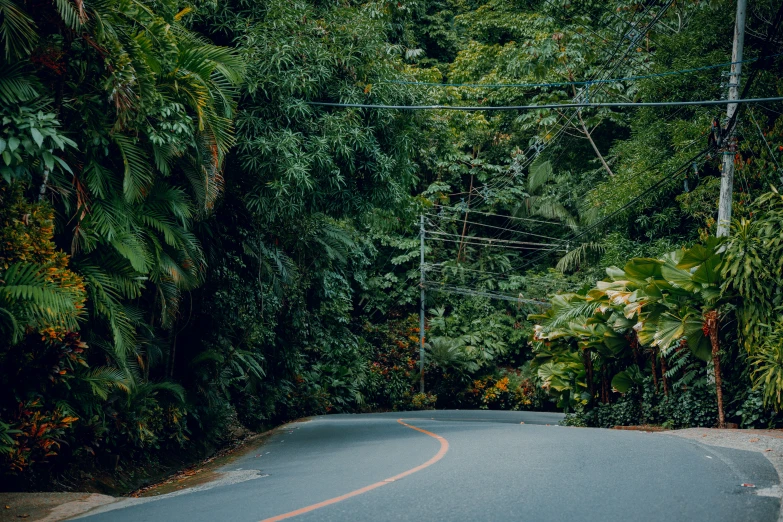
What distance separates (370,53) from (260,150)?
2.73 metres

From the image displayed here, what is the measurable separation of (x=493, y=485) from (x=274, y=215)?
736cm

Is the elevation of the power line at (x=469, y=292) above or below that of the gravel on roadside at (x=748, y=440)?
above

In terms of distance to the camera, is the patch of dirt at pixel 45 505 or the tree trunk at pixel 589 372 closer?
the patch of dirt at pixel 45 505

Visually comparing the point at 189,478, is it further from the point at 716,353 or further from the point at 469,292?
the point at 469,292

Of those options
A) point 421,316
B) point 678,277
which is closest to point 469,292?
point 421,316

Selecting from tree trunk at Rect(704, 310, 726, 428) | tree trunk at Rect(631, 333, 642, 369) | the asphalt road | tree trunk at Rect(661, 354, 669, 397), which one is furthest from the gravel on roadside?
tree trunk at Rect(631, 333, 642, 369)

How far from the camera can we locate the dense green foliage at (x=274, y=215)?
8.11 m

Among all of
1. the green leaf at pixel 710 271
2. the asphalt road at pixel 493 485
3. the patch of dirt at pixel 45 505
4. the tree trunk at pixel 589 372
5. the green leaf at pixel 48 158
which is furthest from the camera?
the tree trunk at pixel 589 372

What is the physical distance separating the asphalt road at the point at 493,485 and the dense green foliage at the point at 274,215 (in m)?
2.19

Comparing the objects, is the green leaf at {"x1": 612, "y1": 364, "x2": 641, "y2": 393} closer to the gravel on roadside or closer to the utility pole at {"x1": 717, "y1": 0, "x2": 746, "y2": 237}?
the gravel on roadside

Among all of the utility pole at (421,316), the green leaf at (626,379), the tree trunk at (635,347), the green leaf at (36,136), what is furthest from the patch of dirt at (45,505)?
the utility pole at (421,316)

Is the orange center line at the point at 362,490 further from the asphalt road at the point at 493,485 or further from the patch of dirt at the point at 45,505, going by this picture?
the patch of dirt at the point at 45,505

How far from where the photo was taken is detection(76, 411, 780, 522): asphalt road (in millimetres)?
6074

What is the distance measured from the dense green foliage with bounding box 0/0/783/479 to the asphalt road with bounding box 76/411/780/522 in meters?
2.19
